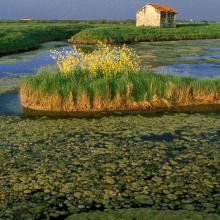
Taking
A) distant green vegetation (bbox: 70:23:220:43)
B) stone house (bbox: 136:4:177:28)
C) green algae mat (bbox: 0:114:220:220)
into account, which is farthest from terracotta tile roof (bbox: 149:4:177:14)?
green algae mat (bbox: 0:114:220:220)

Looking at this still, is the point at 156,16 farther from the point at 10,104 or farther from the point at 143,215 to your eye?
the point at 143,215

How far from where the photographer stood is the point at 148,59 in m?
35.9

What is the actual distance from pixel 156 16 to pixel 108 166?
73511 mm

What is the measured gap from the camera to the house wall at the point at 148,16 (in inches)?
3189

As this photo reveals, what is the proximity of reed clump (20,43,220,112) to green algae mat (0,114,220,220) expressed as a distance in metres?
1.40

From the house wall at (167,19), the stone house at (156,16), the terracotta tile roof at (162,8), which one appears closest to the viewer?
the terracotta tile roof at (162,8)

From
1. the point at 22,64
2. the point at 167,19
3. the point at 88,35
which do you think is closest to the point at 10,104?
the point at 22,64

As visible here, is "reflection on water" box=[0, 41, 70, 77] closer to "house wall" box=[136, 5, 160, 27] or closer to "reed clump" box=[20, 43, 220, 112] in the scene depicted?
"reed clump" box=[20, 43, 220, 112]

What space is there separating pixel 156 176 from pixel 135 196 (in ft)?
3.91

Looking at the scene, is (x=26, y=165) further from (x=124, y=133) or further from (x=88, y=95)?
(x=88, y=95)

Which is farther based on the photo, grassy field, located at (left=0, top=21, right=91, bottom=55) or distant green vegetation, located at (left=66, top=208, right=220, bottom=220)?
grassy field, located at (left=0, top=21, right=91, bottom=55)

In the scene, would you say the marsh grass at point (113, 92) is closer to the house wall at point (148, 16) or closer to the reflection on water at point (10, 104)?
the reflection on water at point (10, 104)

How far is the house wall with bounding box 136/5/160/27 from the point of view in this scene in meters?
81.0

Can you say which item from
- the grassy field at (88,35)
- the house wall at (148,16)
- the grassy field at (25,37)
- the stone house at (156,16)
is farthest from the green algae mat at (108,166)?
the house wall at (148,16)
